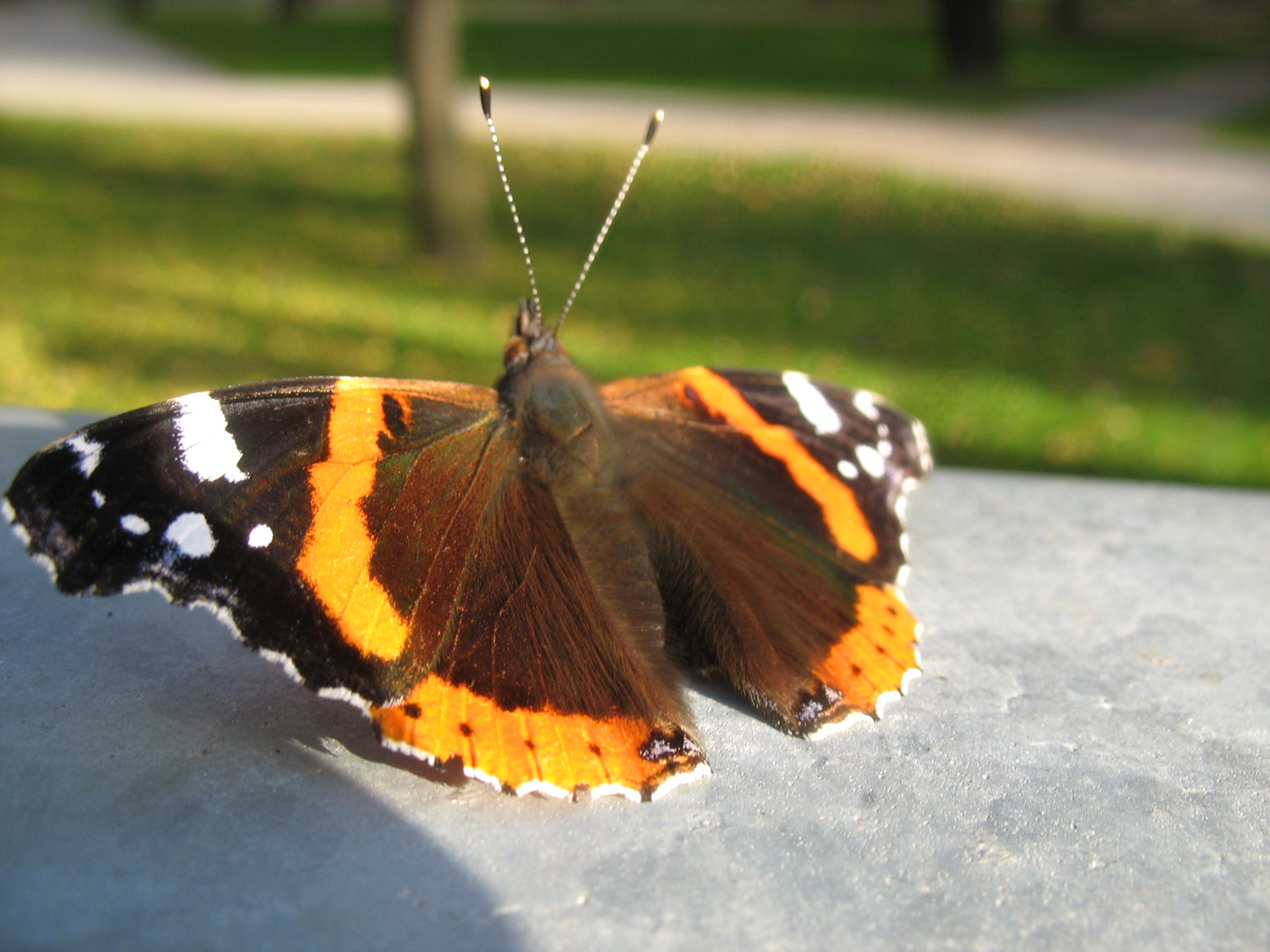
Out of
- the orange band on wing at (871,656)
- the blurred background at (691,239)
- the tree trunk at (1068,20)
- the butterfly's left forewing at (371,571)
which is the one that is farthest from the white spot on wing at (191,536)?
the tree trunk at (1068,20)

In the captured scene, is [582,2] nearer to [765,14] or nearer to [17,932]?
[765,14]

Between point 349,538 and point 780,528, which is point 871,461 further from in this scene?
point 349,538

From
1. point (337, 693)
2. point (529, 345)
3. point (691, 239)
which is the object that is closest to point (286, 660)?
point (337, 693)

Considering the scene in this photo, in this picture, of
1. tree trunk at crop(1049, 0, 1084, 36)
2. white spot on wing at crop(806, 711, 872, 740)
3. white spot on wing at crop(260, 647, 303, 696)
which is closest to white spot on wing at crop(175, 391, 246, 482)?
white spot on wing at crop(260, 647, 303, 696)

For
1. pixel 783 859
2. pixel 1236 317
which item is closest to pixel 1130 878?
pixel 783 859

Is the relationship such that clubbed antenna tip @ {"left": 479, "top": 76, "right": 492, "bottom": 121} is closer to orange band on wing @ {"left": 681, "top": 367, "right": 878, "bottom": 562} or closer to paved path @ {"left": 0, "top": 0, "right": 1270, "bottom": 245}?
orange band on wing @ {"left": 681, "top": 367, "right": 878, "bottom": 562}

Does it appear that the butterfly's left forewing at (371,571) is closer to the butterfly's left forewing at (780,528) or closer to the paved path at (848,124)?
the butterfly's left forewing at (780,528)
